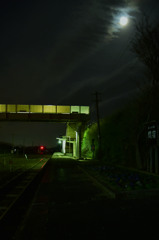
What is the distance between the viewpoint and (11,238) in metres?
5.68

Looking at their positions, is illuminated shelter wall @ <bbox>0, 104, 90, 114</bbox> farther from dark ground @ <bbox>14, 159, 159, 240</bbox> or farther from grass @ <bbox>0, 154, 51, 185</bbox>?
dark ground @ <bbox>14, 159, 159, 240</bbox>

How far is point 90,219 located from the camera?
708 centimetres

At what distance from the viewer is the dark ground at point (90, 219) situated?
5.85 meters

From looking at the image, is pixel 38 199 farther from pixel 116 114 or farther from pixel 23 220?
pixel 116 114

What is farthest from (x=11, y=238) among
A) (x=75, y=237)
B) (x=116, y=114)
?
(x=116, y=114)

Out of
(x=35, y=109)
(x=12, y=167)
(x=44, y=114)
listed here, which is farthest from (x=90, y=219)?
(x=35, y=109)

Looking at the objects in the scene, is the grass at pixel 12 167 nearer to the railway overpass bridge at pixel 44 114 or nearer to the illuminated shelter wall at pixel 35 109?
the railway overpass bridge at pixel 44 114

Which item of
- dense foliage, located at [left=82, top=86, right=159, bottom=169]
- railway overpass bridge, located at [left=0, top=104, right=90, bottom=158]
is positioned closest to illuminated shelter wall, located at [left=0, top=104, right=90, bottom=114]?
railway overpass bridge, located at [left=0, top=104, right=90, bottom=158]

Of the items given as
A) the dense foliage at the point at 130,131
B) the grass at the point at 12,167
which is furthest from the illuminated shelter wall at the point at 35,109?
the dense foliage at the point at 130,131

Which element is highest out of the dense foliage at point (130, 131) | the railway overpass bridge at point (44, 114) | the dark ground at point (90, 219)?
the railway overpass bridge at point (44, 114)

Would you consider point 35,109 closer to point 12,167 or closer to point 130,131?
point 12,167

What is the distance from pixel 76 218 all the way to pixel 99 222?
752mm

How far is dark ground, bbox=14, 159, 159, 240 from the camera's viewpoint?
5852 mm

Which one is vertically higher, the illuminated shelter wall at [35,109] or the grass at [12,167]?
the illuminated shelter wall at [35,109]
